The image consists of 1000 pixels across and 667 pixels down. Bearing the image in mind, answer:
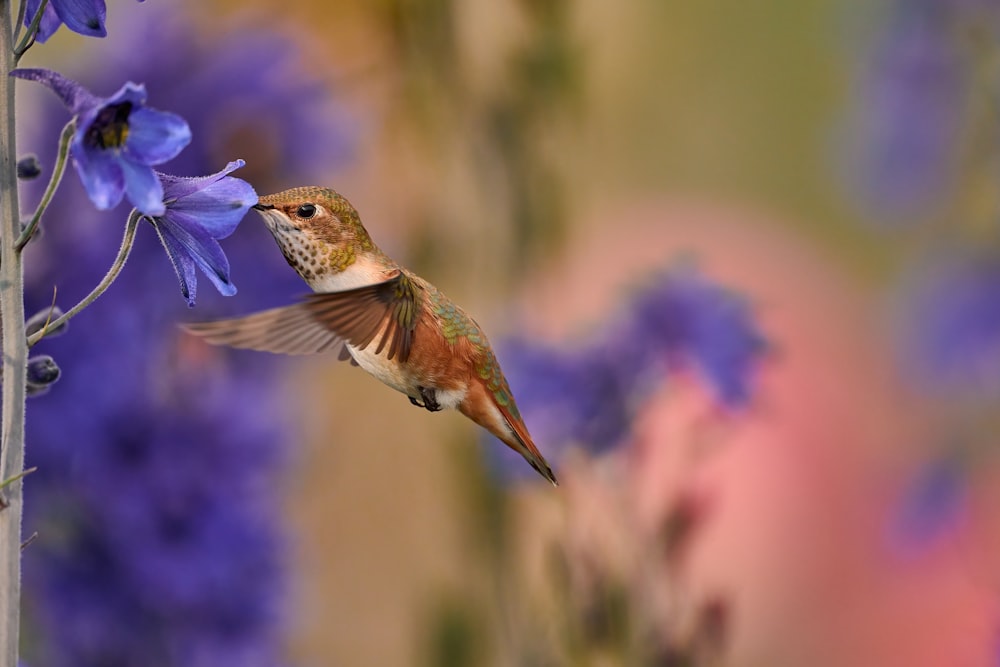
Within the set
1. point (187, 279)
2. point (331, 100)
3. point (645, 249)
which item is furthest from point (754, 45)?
point (187, 279)

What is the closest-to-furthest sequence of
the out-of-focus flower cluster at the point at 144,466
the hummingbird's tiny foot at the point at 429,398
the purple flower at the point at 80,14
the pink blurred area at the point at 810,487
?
the purple flower at the point at 80,14
the hummingbird's tiny foot at the point at 429,398
the out-of-focus flower cluster at the point at 144,466
the pink blurred area at the point at 810,487

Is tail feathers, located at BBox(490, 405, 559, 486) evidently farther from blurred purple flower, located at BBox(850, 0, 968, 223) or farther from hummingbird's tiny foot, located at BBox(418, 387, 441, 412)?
blurred purple flower, located at BBox(850, 0, 968, 223)

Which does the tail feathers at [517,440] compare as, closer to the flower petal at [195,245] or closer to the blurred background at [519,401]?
the flower petal at [195,245]

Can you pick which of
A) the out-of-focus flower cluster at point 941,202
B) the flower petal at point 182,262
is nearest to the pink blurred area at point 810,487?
the out-of-focus flower cluster at point 941,202

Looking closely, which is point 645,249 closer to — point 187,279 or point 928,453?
point 928,453

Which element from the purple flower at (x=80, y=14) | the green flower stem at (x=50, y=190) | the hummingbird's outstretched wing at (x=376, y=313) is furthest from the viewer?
the hummingbird's outstretched wing at (x=376, y=313)

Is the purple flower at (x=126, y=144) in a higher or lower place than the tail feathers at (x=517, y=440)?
lower

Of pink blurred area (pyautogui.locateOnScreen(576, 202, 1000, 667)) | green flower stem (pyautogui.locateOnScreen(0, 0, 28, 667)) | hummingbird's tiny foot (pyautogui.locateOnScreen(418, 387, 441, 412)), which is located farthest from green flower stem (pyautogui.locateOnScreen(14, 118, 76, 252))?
pink blurred area (pyautogui.locateOnScreen(576, 202, 1000, 667))
